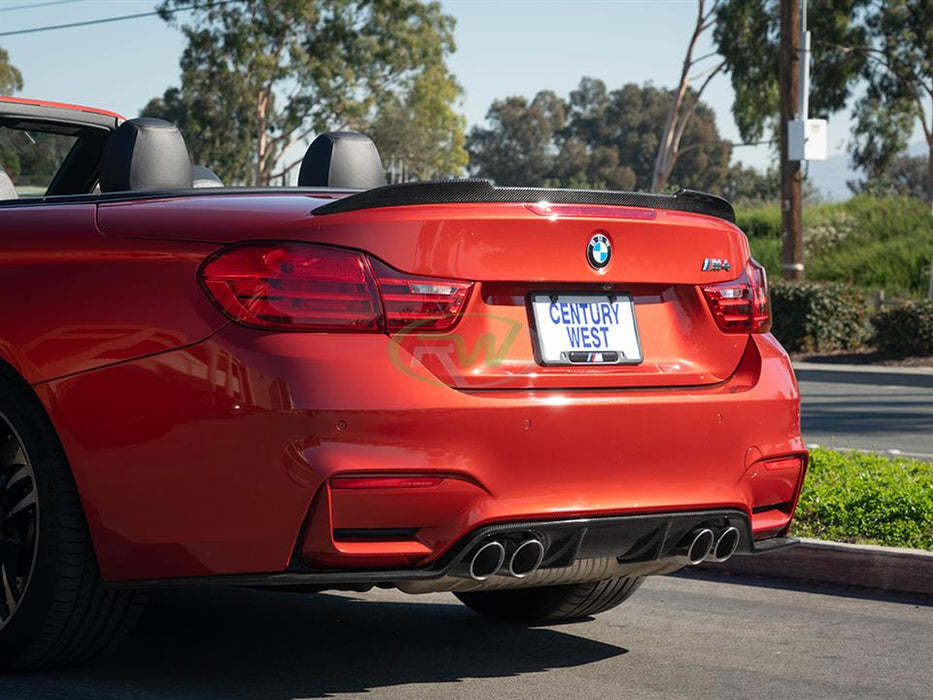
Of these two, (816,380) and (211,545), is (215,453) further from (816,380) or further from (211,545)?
(816,380)

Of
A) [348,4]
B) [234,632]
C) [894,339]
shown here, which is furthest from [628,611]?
[348,4]

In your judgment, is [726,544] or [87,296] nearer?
[87,296]

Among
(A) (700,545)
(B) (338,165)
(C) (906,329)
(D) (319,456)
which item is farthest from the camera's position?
(C) (906,329)

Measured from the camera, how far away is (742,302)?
466 cm

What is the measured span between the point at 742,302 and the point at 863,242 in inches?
1255

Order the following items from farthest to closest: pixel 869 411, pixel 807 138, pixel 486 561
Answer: pixel 807 138 → pixel 869 411 → pixel 486 561

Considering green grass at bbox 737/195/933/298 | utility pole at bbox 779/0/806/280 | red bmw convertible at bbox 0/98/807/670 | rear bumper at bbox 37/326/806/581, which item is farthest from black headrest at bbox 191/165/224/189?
green grass at bbox 737/195/933/298

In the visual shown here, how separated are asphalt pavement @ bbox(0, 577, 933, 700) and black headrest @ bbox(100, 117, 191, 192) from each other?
140 centimetres

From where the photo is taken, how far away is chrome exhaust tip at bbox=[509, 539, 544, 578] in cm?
408

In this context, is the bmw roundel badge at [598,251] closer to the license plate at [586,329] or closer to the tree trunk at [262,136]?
the license plate at [586,329]

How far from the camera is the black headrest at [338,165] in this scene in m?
5.53

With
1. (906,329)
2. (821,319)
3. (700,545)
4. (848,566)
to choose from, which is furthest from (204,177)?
(821,319)

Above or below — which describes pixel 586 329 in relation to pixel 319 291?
below

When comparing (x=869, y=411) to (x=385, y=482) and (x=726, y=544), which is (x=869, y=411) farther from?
(x=385, y=482)
